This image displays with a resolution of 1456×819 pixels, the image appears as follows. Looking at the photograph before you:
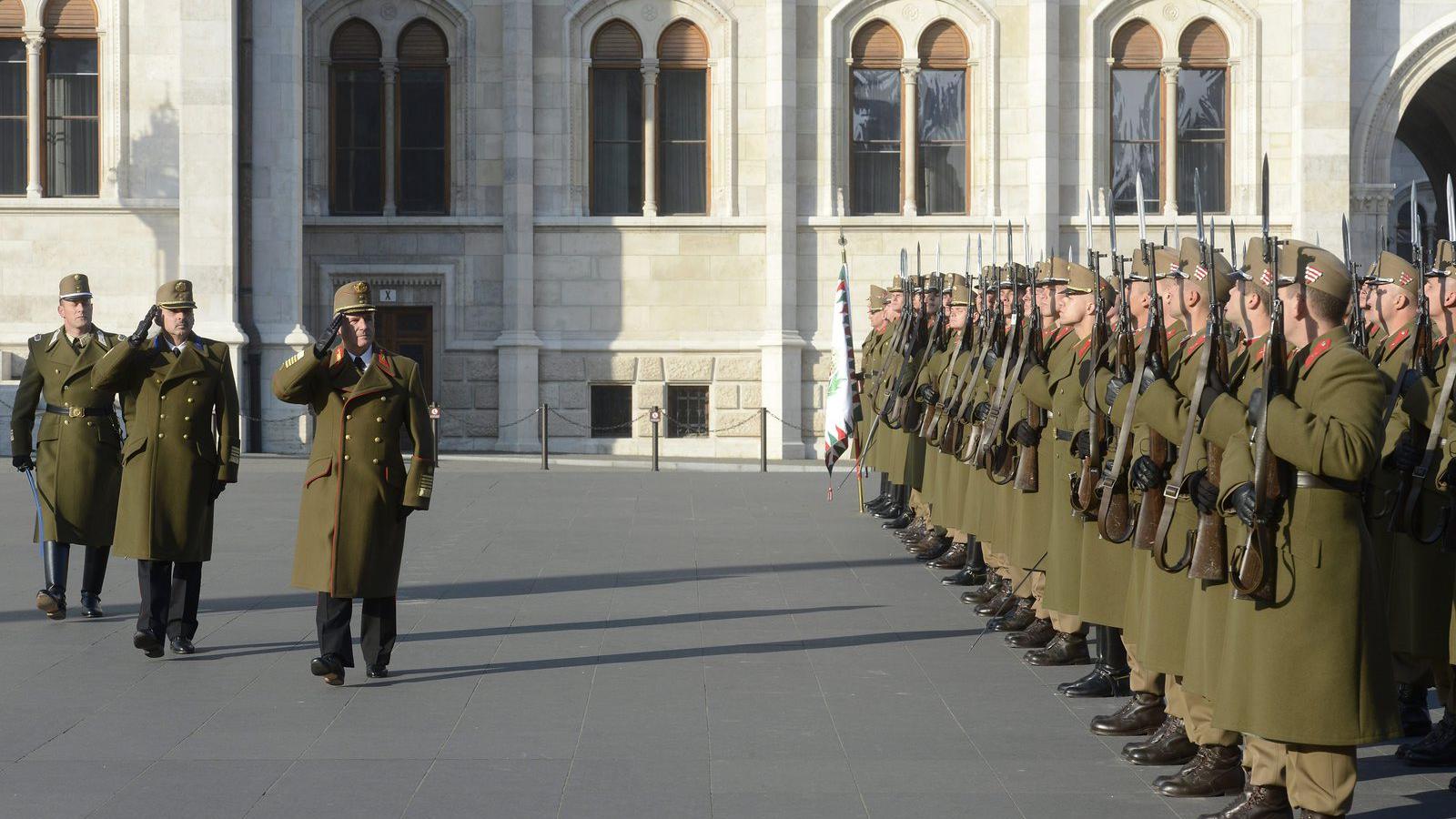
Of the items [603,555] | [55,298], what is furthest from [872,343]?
[55,298]

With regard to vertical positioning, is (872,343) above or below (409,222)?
below

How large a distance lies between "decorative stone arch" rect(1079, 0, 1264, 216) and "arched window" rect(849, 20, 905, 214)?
281 centimetres

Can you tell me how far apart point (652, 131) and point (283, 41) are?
554 cm

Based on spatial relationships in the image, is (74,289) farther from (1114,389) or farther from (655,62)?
(655,62)

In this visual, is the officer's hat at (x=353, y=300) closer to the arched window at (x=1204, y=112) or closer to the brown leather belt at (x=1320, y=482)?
the brown leather belt at (x=1320, y=482)

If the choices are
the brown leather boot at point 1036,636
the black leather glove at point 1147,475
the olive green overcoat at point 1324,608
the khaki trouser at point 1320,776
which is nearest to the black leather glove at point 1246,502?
the olive green overcoat at point 1324,608

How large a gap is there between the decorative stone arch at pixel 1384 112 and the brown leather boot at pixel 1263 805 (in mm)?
22121

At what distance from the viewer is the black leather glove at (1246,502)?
5.57 m

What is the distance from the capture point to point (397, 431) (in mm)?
8672

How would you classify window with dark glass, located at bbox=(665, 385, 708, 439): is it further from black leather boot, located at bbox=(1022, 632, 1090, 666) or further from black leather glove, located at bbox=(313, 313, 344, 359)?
black leather glove, located at bbox=(313, 313, 344, 359)

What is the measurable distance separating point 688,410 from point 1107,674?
1854 centimetres

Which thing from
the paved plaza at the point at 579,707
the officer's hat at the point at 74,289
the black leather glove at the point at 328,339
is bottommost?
the paved plaza at the point at 579,707

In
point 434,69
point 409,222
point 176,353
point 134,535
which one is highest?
point 434,69

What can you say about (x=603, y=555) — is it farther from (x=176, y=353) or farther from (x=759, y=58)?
(x=759, y=58)
